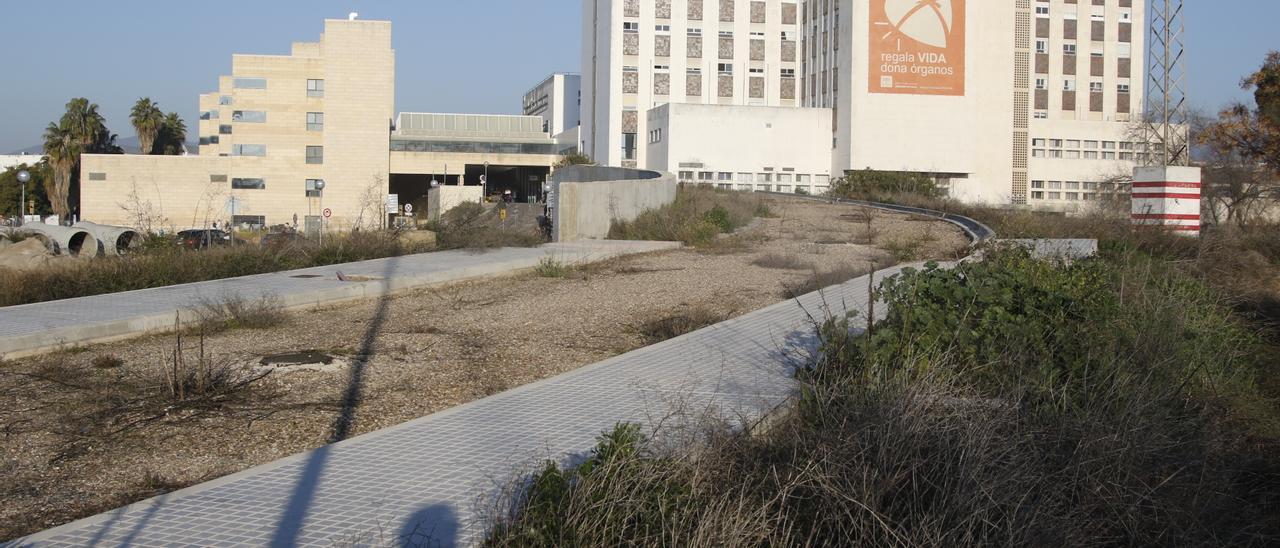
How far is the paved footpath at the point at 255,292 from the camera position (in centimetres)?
1059

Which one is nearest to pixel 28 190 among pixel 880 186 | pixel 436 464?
pixel 880 186

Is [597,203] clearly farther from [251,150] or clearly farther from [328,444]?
[251,150]

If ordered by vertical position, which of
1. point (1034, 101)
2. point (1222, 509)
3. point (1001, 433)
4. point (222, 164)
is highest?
point (1034, 101)

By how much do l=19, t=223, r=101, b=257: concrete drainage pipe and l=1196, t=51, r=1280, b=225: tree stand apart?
43083 mm

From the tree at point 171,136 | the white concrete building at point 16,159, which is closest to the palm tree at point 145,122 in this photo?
the tree at point 171,136

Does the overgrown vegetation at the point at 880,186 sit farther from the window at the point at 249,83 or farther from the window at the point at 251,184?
the window at the point at 249,83

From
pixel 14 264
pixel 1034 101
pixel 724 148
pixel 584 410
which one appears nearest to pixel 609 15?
pixel 724 148

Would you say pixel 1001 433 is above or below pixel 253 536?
above

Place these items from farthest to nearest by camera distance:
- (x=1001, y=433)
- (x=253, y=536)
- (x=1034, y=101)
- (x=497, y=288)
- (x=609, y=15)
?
(x=1034, y=101) < (x=609, y=15) < (x=497, y=288) < (x=1001, y=433) < (x=253, y=536)

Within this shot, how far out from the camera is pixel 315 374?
9.12m

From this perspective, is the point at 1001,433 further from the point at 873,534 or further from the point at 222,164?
the point at 222,164

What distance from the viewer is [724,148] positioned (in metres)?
70.4

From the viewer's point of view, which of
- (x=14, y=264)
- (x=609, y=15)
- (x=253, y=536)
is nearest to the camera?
(x=253, y=536)

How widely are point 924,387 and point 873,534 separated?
4.23 feet
